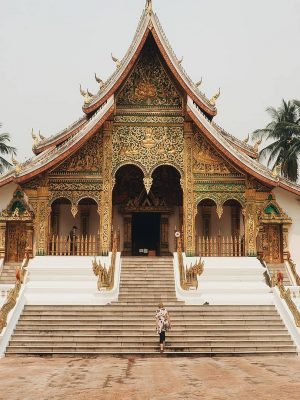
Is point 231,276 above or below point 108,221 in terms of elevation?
below

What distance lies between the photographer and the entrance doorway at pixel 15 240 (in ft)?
54.7

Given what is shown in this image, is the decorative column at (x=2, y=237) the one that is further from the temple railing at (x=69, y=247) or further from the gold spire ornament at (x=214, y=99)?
the gold spire ornament at (x=214, y=99)

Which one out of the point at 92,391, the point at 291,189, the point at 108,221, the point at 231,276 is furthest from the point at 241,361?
the point at 291,189

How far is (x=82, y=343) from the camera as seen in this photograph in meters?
10.1

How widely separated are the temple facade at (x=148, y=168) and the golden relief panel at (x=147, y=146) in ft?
0.11

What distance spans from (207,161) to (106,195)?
365cm

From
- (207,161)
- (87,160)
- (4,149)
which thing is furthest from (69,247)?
(4,149)

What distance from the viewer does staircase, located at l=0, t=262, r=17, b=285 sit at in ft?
49.8


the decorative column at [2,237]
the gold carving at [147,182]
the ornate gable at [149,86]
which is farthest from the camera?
the decorative column at [2,237]

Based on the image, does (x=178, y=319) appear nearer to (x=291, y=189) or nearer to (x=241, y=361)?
(x=241, y=361)

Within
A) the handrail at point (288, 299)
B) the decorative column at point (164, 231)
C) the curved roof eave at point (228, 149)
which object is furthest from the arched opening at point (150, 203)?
the handrail at point (288, 299)

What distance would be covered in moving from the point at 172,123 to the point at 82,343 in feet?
28.2

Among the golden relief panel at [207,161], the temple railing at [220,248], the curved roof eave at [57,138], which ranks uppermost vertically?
the curved roof eave at [57,138]

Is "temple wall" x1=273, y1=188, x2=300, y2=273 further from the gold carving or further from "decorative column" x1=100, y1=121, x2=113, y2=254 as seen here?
"decorative column" x1=100, y1=121, x2=113, y2=254
